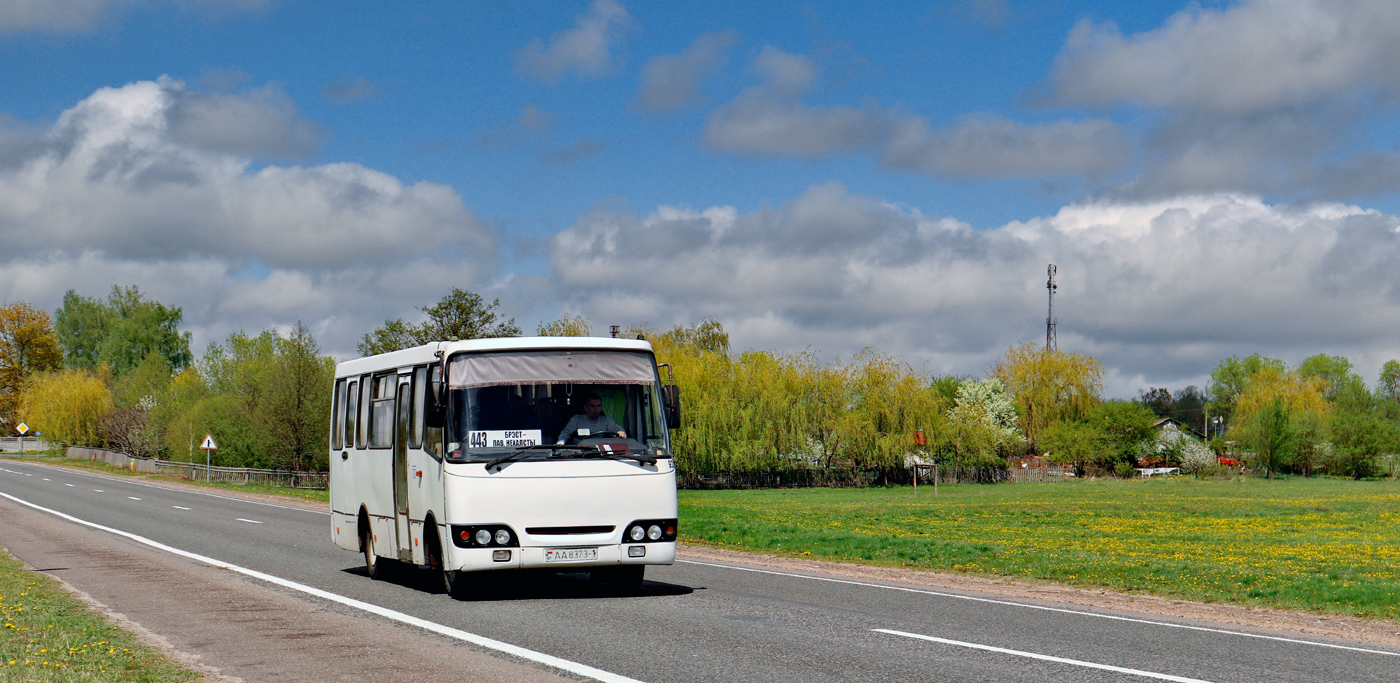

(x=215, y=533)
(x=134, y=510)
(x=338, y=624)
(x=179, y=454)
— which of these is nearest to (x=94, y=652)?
(x=338, y=624)

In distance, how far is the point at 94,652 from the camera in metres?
9.62

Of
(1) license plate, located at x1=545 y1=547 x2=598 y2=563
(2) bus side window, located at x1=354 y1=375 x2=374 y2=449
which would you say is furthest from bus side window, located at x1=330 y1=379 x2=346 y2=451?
(1) license plate, located at x1=545 y1=547 x2=598 y2=563

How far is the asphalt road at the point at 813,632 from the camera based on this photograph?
28.6ft

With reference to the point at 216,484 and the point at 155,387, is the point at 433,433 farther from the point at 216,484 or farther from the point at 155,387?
the point at 155,387

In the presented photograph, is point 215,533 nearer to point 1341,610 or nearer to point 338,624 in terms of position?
point 338,624

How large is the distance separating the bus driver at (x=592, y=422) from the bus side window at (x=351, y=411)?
4.72 m

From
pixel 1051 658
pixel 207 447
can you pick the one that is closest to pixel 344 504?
pixel 1051 658

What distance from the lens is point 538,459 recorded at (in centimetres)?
Answer: 1281

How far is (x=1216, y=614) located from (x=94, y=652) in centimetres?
1089

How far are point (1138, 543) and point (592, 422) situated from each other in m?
17.9

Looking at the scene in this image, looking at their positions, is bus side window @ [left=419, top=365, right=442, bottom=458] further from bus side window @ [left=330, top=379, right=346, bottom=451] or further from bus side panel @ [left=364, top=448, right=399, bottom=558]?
bus side window @ [left=330, top=379, right=346, bottom=451]

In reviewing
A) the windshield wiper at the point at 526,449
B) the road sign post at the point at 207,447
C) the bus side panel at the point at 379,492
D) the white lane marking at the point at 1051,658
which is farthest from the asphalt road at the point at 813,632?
the road sign post at the point at 207,447

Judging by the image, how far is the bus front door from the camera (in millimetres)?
14383

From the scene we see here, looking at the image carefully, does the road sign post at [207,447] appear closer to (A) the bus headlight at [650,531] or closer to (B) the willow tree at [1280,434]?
(A) the bus headlight at [650,531]
